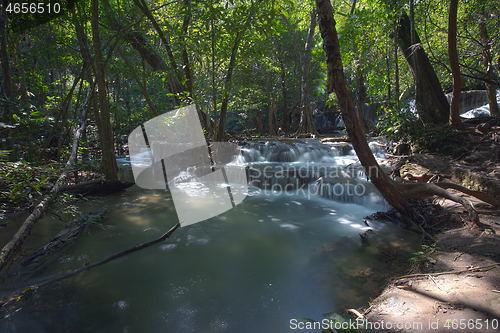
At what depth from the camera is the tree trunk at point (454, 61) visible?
5.40 metres

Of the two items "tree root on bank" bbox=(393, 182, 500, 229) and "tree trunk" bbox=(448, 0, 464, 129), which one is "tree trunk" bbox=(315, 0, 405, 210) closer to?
"tree root on bank" bbox=(393, 182, 500, 229)

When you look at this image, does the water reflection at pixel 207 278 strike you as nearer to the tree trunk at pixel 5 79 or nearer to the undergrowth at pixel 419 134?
Answer: the tree trunk at pixel 5 79

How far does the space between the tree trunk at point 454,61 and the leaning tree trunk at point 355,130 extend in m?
3.65

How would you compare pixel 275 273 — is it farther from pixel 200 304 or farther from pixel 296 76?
pixel 296 76

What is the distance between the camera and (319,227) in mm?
4805

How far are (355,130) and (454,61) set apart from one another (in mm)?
4351

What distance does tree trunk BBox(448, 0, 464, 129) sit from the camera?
5.40 m

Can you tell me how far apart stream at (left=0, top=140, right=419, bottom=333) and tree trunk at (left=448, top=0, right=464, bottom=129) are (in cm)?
315

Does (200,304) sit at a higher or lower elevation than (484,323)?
lower

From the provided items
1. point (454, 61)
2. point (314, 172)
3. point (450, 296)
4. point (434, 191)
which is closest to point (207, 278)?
point (450, 296)

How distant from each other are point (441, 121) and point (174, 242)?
322 inches

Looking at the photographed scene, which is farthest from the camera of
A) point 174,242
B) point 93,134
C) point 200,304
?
point 93,134

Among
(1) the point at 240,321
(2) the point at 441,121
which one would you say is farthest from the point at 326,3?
(2) the point at 441,121

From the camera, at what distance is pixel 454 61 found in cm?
578
